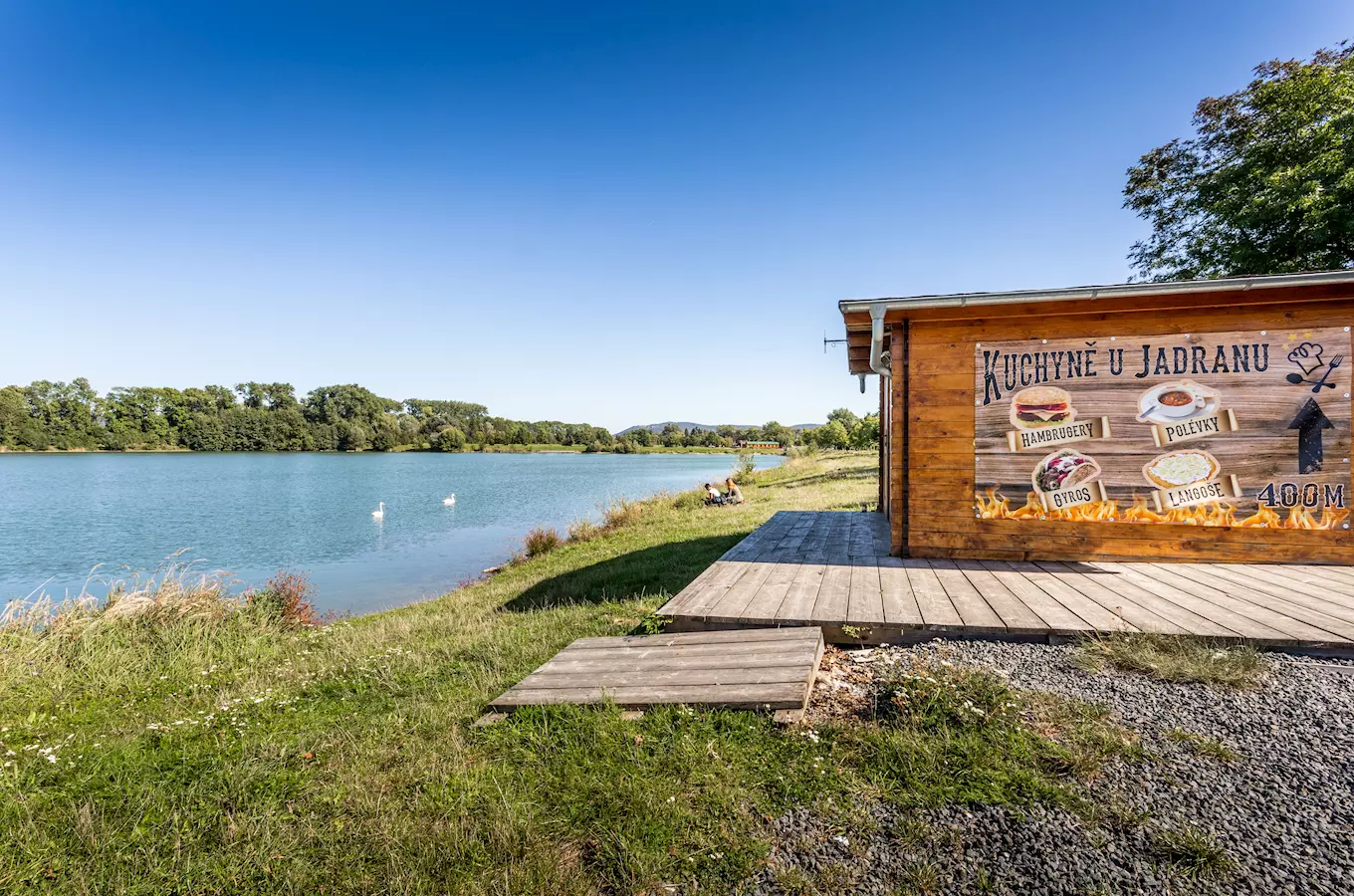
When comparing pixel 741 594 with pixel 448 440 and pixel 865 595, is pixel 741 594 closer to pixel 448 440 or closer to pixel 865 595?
pixel 865 595

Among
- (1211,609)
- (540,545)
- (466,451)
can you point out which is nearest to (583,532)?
(540,545)

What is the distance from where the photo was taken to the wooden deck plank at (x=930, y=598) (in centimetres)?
358

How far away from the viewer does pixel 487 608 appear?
7574mm

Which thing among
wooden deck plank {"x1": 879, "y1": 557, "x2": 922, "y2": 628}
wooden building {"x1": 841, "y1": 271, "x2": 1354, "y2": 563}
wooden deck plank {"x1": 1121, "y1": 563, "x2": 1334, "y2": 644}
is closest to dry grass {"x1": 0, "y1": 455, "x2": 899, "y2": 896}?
wooden deck plank {"x1": 879, "y1": 557, "x2": 922, "y2": 628}

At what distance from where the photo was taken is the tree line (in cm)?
5991

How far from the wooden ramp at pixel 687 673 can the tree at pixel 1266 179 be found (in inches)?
618

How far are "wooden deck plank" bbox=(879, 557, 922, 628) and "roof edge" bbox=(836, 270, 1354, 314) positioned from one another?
2434 mm

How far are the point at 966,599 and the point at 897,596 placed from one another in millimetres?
470

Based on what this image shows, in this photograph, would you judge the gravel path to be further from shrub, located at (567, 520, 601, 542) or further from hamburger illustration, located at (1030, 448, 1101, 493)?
shrub, located at (567, 520, 601, 542)

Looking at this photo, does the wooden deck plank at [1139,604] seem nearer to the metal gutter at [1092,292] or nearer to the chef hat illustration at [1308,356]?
the metal gutter at [1092,292]

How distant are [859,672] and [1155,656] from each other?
5.11 ft

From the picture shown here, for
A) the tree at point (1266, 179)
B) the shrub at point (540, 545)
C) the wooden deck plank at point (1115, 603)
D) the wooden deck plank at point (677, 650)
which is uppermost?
the tree at point (1266, 179)

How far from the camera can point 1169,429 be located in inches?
203

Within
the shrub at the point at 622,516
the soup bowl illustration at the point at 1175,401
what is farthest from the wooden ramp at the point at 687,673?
the shrub at the point at 622,516
